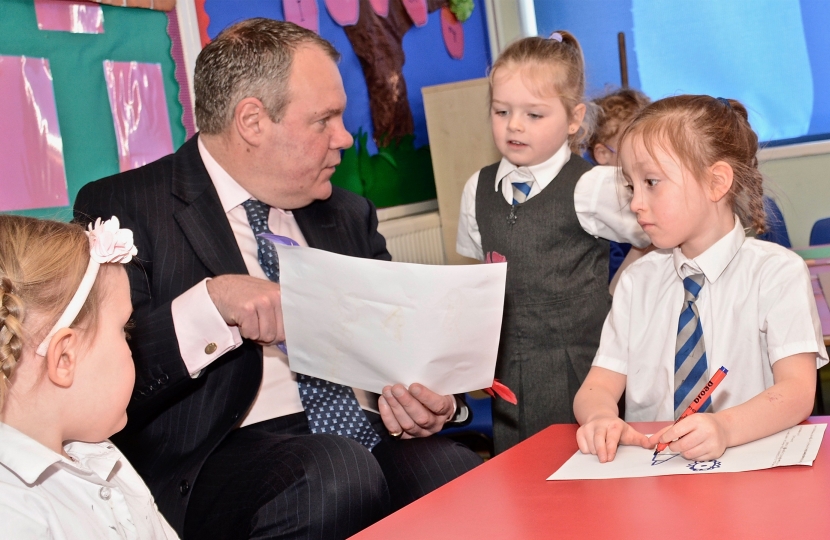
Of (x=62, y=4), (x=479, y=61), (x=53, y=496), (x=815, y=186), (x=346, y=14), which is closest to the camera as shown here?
(x=53, y=496)

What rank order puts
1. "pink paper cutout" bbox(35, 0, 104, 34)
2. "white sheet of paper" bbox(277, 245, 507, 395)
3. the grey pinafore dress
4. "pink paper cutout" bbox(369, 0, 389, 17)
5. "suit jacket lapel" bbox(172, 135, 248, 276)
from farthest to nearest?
"pink paper cutout" bbox(369, 0, 389, 17), "pink paper cutout" bbox(35, 0, 104, 34), the grey pinafore dress, "suit jacket lapel" bbox(172, 135, 248, 276), "white sheet of paper" bbox(277, 245, 507, 395)

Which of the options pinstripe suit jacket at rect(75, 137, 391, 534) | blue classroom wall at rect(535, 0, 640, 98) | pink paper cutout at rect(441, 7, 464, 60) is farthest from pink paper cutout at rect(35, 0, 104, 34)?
blue classroom wall at rect(535, 0, 640, 98)

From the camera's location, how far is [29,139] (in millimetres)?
2213

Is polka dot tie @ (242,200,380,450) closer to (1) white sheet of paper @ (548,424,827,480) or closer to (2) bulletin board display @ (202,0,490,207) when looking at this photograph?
(1) white sheet of paper @ (548,424,827,480)

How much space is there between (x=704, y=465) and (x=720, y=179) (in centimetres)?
64

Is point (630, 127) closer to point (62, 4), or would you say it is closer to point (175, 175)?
point (175, 175)

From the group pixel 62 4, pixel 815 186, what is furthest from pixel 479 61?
pixel 62 4

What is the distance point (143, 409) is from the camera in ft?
4.94

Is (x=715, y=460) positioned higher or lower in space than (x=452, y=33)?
lower

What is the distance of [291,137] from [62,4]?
0.96m

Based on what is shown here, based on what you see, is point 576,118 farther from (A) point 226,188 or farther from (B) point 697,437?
(B) point 697,437

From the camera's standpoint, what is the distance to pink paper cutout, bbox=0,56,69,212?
7.06 feet

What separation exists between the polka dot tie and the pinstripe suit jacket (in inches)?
2.9

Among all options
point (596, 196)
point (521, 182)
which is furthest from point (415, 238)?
point (596, 196)
